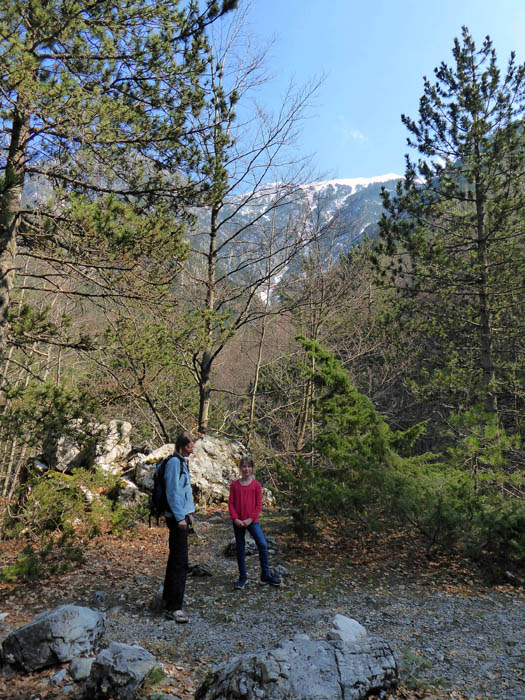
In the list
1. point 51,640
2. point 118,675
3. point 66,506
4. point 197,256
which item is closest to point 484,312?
point 197,256

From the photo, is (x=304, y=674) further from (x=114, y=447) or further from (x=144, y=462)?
(x=114, y=447)

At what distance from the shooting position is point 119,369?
9758mm

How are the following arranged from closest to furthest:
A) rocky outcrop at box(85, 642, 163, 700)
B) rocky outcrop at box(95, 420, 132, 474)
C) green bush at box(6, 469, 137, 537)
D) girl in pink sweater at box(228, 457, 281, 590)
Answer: rocky outcrop at box(85, 642, 163, 700), girl in pink sweater at box(228, 457, 281, 590), green bush at box(6, 469, 137, 537), rocky outcrop at box(95, 420, 132, 474)

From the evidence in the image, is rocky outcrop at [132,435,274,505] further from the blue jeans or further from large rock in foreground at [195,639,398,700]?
large rock in foreground at [195,639,398,700]

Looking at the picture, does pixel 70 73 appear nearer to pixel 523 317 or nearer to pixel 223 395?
pixel 523 317

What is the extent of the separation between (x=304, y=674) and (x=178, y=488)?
7.31 feet

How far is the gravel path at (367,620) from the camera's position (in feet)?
11.7

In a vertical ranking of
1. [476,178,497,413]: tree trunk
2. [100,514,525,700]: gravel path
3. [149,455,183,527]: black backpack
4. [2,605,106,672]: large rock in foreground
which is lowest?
[100,514,525,700]: gravel path

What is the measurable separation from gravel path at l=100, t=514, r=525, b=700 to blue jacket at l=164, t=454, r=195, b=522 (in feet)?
3.60

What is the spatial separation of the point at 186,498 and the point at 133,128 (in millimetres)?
5121

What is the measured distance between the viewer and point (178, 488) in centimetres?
454

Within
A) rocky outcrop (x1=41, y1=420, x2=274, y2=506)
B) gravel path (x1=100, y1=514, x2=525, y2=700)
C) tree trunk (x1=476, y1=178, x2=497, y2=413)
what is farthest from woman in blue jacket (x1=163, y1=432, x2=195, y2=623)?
tree trunk (x1=476, y1=178, x2=497, y2=413)

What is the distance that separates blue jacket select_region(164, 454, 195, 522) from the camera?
4.51m

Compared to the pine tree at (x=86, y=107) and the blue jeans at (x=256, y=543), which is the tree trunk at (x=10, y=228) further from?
the blue jeans at (x=256, y=543)
